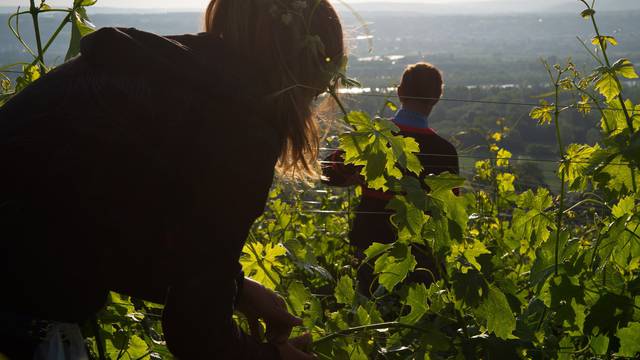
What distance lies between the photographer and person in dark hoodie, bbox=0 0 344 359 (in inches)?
53.5

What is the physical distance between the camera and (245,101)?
4.69 feet

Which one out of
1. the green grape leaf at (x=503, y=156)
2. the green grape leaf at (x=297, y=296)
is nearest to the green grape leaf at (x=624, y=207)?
the green grape leaf at (x=297, y=296)

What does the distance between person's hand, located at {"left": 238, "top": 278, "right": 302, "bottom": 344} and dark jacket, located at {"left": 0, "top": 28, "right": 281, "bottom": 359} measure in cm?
28

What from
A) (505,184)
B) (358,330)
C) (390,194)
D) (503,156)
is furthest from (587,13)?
(503,156)

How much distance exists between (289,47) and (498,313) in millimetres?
806

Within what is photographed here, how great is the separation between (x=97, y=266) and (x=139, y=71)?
369 millimetres

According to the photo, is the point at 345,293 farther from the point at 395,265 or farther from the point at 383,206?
the point at 383,206

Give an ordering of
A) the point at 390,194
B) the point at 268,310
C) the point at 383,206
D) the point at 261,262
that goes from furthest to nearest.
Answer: the point at 383,206, the point at 390,194, the point at 261,262, the point at 268,310

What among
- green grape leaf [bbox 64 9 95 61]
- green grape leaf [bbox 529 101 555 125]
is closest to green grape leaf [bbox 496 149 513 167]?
green grape leaf [bbox 529 101 555 125]

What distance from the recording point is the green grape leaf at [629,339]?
6.11 feet

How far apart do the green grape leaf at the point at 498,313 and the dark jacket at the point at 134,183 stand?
26.2 inches

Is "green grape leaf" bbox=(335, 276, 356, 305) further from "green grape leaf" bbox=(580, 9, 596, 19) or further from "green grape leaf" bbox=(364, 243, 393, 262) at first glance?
"green grape leaf" bbox=(580, 9, 596, 19)

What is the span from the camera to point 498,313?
182 cm

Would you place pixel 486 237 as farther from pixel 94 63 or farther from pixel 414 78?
pixel 94 63
